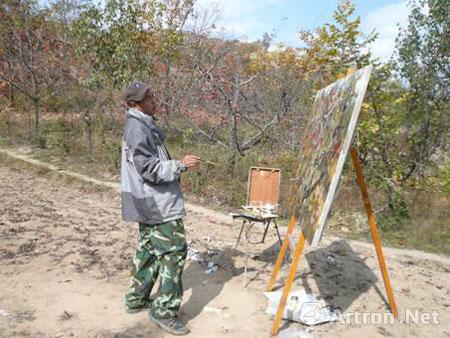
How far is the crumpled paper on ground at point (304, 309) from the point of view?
3373 mm

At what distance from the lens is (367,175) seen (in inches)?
273

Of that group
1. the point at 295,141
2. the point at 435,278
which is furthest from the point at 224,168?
the point at 435,278

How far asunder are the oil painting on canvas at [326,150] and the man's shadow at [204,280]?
50.5 inches

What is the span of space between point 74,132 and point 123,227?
9.31 meters

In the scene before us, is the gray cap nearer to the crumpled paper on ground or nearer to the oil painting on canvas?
the oil painting on canvas

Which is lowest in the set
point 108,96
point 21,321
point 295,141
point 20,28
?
point 21,321

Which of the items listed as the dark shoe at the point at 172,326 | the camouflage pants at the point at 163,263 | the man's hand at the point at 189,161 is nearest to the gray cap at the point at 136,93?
the man's hand at the point at 189,161

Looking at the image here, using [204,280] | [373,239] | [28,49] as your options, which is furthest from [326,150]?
[28,49]

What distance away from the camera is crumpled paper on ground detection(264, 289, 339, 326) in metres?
3.37

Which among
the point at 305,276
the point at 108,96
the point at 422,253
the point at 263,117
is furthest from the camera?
the point at 108,96

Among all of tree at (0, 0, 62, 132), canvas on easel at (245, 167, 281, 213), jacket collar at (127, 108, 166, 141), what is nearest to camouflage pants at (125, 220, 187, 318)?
jacket collar at (127, 108, 166, 141)

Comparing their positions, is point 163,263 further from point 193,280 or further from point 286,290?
point 193,280

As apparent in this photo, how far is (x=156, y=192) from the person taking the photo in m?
2.88

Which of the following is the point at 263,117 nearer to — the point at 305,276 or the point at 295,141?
the point at 295,141
